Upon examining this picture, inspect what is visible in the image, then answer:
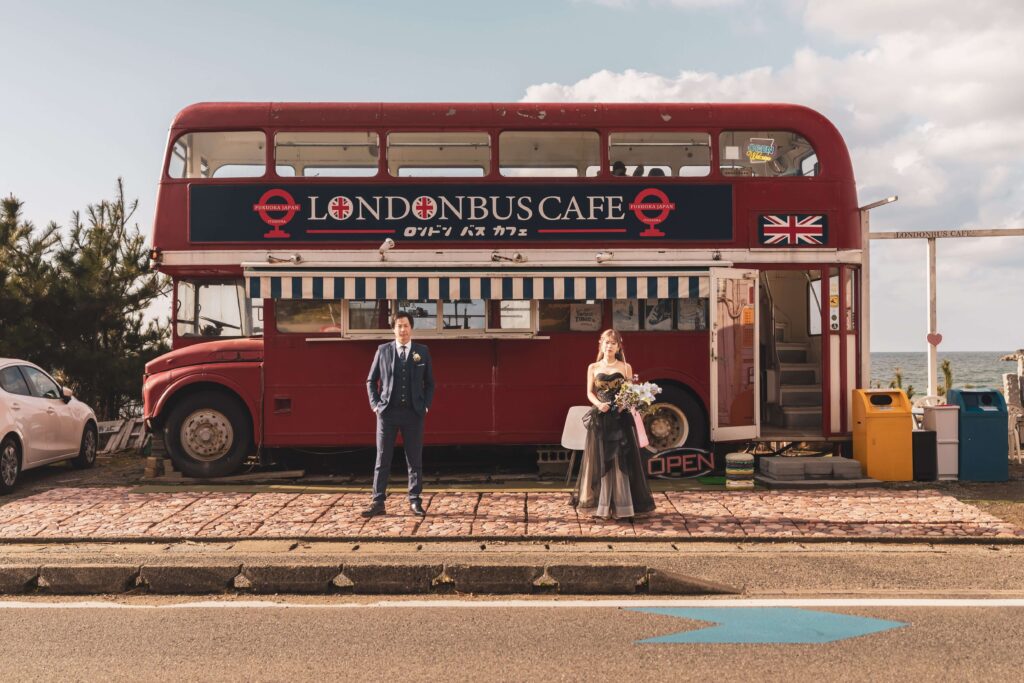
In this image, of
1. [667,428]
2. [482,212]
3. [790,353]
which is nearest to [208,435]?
[482,212]

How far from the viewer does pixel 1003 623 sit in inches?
210

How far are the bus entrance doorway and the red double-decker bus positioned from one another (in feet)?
2.36

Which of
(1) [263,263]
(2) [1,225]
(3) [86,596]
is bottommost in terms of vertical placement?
(3) [86,596]

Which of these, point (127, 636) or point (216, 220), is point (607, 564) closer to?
point (127, 636)

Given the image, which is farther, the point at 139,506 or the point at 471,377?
the point at 471,377

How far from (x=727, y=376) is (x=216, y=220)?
657 centimetres

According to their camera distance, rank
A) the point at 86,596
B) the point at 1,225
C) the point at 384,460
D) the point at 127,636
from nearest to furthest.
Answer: the point at 127,636 < the point at 86,596 < the point at 384,460 < the point at 1,225

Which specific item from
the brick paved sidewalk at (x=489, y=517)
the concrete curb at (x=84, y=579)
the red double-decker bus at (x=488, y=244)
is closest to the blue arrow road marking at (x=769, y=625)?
the brick paved sidewalk at (x=489, y=517)

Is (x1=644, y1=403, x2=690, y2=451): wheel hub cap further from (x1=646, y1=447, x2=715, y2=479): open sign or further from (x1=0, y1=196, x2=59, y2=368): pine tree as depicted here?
(x1=0, y1=196, x2=59, y2=368): pine tree

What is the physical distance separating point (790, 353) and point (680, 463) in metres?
3.02

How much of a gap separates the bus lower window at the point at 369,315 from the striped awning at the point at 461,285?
32 centimetres

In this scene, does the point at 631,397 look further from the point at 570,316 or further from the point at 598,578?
the point at 570,316

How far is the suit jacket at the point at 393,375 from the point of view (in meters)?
8.44

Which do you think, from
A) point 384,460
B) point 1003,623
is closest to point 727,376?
point 384,460
